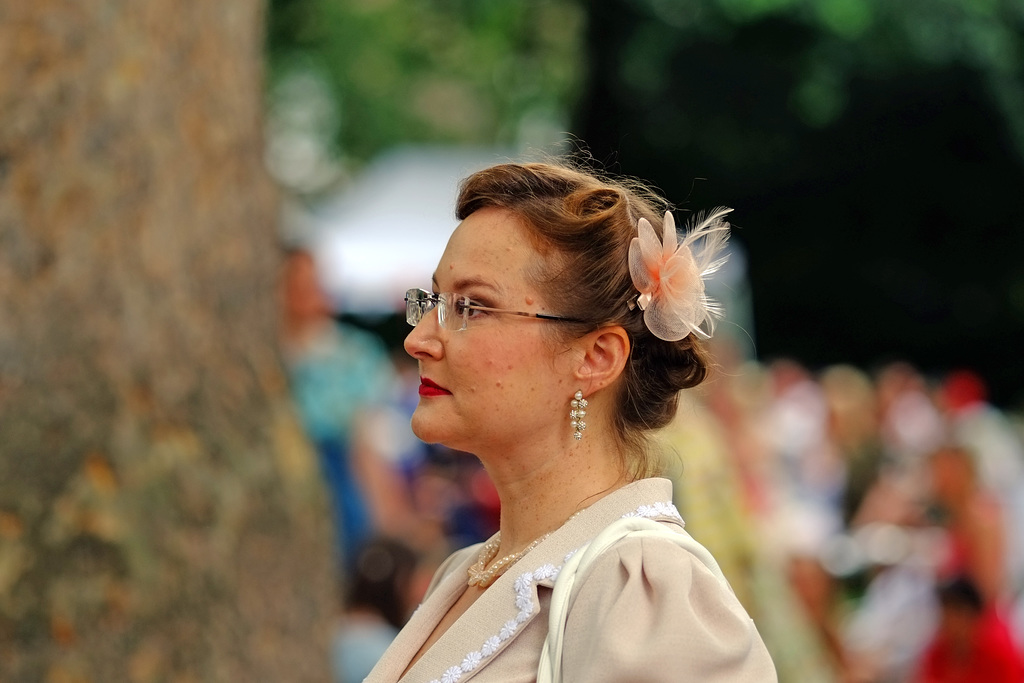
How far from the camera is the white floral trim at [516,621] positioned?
1.75 meters

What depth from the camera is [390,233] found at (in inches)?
587

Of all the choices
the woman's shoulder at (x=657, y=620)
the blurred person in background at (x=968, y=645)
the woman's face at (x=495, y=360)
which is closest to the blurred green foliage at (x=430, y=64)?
the blurred person in background at (x=968, y=645)

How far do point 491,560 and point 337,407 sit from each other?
3.45m

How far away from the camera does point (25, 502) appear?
3.04m

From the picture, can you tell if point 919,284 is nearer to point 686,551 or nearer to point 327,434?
point 327,434

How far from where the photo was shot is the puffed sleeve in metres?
1.55

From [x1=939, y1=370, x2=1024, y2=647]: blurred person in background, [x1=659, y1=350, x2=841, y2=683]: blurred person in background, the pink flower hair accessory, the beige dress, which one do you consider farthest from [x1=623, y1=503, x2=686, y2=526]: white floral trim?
[x1=939, y1=370, x2=1024, y2=647]: blurred person in background

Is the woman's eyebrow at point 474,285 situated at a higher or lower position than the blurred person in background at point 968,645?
higher

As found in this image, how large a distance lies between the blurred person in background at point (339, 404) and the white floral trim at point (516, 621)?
3.41 meters

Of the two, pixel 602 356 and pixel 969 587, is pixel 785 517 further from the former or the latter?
pixel 602 356

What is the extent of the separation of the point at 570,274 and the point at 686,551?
1.50 feet

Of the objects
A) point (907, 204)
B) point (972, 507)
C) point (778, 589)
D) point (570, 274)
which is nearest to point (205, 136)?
point (570, 274)

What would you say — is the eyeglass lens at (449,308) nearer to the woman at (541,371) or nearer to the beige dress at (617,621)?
the woman at (541,371)

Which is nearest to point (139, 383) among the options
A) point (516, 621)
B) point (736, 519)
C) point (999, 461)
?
point (516, 621)
